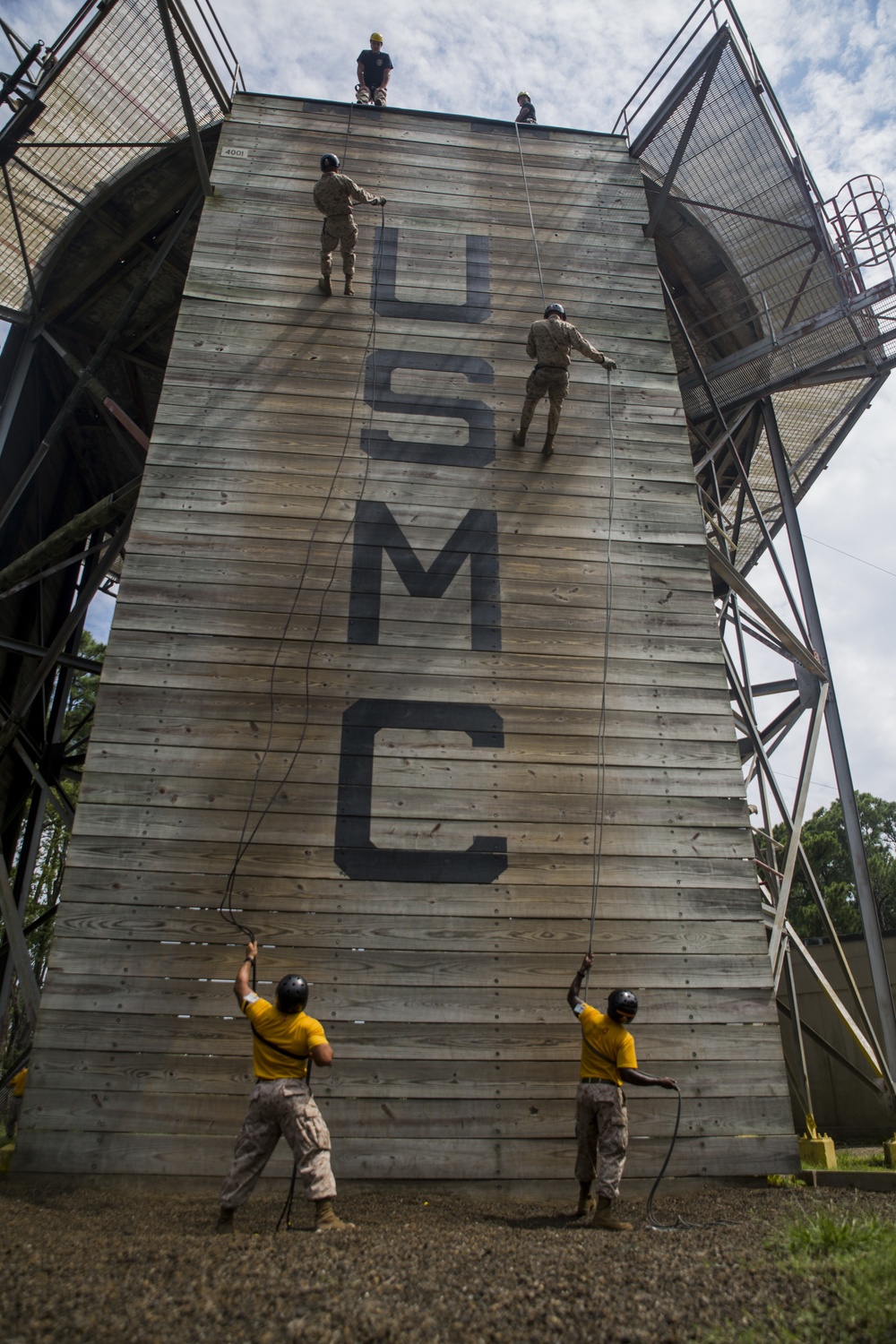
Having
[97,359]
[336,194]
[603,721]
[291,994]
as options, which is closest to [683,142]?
[336,194]

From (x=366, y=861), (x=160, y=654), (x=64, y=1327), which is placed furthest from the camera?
(x=160, y=654)

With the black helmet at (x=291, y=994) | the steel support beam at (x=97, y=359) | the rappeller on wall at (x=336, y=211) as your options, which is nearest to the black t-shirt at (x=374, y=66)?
the steel support beam at (x=97, y=359)

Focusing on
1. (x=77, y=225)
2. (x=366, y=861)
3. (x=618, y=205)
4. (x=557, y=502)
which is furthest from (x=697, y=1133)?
(x=77, y=225)

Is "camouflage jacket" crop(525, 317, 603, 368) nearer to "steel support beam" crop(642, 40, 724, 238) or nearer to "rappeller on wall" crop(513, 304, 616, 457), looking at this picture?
"rappeller on wall" crop(513, 304, 616, 457)

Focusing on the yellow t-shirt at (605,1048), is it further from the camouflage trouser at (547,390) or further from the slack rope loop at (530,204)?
the slack rope loop at (530,204)

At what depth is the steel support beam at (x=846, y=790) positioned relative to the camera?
8.62 meters

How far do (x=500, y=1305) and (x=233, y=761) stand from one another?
466 cm

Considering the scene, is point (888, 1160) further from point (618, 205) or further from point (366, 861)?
point (618, 205)

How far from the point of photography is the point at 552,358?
866 cm

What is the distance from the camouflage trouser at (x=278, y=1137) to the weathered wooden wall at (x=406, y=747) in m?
1.25

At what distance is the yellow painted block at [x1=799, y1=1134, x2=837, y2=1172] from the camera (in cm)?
709

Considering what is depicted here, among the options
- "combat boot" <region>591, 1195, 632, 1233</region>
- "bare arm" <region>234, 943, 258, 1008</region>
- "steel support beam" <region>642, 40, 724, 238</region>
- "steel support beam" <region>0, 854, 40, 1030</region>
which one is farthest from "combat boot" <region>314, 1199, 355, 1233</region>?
"steel support beam" <region>642, 40, 724, 238</region>

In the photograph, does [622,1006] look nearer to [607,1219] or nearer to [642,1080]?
[642,1080]

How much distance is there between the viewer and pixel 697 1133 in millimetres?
6316
